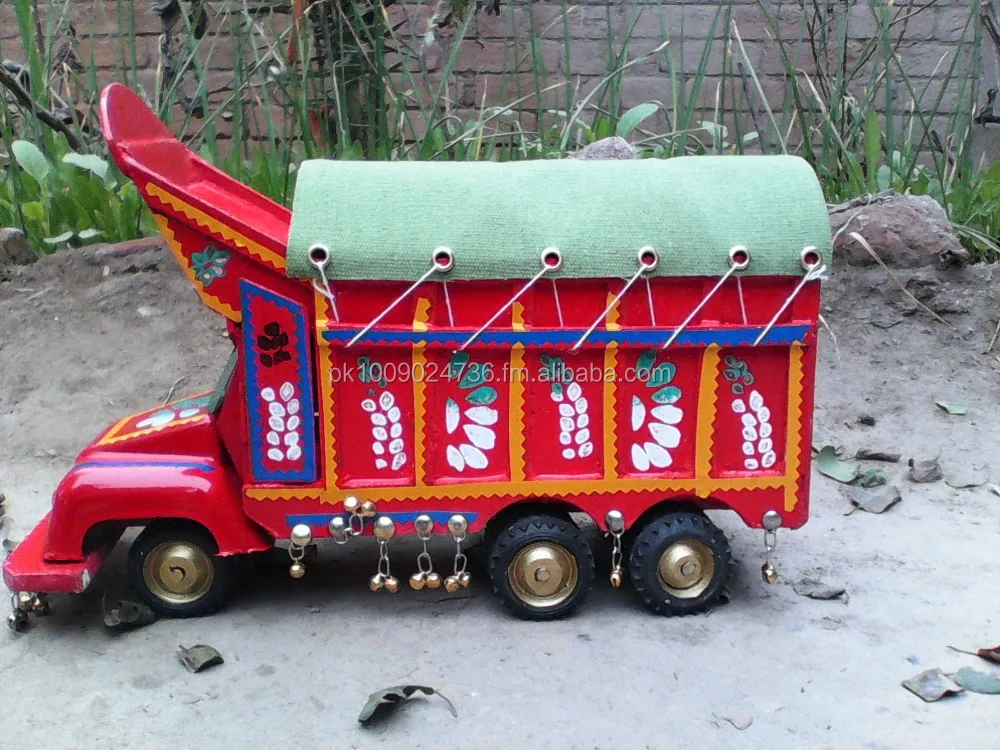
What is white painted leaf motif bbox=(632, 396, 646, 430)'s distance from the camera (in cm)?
230

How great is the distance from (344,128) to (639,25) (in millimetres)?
2480

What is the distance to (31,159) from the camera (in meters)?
4.32

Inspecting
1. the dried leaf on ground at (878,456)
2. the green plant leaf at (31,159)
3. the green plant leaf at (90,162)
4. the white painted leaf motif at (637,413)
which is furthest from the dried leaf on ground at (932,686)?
the green plant leaf at (31,159)

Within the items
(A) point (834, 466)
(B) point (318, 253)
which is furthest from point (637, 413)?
(A) point (834, 466)

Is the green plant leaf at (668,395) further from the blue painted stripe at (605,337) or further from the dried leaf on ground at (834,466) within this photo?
the dried leaf on ground at (834,466)

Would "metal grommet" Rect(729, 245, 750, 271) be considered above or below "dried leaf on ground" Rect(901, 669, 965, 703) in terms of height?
above

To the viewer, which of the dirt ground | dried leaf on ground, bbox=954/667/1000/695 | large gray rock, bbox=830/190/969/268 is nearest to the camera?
the dirt ground

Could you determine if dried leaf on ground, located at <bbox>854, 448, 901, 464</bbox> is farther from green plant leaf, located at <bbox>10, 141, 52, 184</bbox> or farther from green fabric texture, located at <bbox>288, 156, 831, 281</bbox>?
green plant leaf, located at <bbox>10, 141, 52, 184</bbox>

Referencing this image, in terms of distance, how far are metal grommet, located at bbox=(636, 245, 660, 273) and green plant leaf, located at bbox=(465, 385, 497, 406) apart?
44cm

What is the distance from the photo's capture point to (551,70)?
6.16m

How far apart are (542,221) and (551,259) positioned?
10 centimetres

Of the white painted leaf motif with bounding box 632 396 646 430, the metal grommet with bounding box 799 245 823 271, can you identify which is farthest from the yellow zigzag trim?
the metal grommet with bounding box 799 245 823 271

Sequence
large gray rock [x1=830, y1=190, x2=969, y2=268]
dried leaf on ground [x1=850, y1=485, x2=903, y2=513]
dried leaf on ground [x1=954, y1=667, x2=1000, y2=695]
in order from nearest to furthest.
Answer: dried leaf on ground [x1=954, y1=667, x2=1000, y2=695]
dried leaf on ground [x1=850, y1=485, x2=903, y2=513]
large gray rock [x1=830, y1=190, x2=969, y2=268]

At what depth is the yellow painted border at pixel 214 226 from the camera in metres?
2.16
